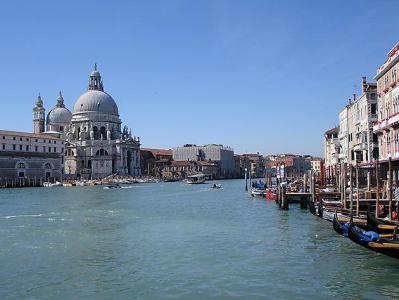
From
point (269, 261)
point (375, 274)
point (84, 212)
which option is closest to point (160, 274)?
point (269, 261)

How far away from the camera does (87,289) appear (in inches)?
359

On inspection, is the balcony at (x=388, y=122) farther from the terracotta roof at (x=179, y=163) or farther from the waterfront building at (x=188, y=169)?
the terracotta roof at (x=179, y=163)

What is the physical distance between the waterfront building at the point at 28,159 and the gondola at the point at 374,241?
5102 cm

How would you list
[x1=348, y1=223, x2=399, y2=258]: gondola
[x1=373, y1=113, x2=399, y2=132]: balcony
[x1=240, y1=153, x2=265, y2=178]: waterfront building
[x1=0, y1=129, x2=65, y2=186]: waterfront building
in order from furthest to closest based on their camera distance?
[x1=240, y1=153, x2=265, y2=178]: waterfront building, [x1=0, y1=129, x2=65, y2=186]: waterfront building, [x1=373, y1=113, x2=399, y2=132]: balcony, [x1=348, y1=223, x2=399, y2=258]: gondola

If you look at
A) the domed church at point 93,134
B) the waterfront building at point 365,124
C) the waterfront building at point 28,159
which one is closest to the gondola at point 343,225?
the waterfront building at point 365,124

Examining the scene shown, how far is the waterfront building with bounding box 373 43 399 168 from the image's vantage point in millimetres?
19188

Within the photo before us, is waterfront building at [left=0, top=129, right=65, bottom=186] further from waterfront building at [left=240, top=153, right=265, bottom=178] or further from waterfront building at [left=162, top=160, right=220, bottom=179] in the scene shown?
waterfront building at [left=240, top=153, right=265, bottom=178]

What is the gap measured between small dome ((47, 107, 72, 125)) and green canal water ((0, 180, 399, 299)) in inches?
3002

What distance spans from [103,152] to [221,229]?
70.4 m

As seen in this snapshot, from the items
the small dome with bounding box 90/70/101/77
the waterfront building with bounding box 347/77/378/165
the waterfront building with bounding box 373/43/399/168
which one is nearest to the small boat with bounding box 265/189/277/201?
the waterfront building with bounding box 347/77/378/165

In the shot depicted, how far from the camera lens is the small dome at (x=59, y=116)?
91.9 meters

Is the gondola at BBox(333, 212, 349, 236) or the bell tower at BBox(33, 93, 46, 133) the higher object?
the bell tower at BBox(33, 93, 46, 133)

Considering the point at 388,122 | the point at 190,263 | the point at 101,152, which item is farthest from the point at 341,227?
the point at 101,152

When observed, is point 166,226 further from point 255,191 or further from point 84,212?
point 255,191
